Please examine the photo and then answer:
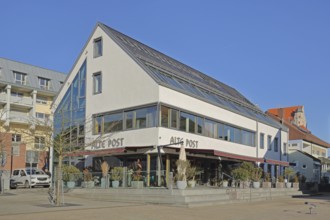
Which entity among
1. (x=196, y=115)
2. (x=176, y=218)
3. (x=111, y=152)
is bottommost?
(x=176, y=218)

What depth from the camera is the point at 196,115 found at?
29.9 metres

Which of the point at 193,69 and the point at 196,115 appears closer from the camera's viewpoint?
the point at 196,115

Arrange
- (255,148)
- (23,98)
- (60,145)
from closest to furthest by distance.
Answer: (60,145) → (255,148) → (23,98)

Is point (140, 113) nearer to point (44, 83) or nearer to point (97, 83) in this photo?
point (97, 83)

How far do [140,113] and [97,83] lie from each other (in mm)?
5934

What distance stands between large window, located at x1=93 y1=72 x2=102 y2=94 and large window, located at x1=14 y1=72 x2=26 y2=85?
103 ft

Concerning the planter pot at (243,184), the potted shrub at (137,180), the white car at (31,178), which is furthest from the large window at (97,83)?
the planter pot at (243,184)

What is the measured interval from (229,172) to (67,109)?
13.8 m

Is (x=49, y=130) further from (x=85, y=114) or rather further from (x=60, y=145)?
(x=85, y=114)

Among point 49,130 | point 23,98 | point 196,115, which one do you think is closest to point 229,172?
point 196,115

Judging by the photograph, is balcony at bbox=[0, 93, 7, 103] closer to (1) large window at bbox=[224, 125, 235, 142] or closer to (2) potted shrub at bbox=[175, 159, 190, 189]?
(1) large window at bbox=[224, 125, 235, 142]

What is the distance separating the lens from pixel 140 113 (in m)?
27.6

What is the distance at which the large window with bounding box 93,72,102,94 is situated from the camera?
3144 cm

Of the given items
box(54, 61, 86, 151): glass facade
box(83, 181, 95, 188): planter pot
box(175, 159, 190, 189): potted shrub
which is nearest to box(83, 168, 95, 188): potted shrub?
box(83, 181, 95, 188): planter pot
